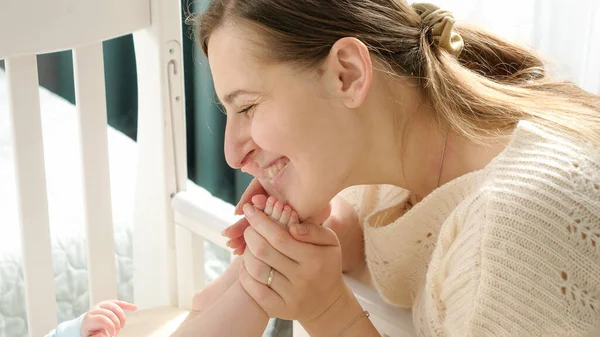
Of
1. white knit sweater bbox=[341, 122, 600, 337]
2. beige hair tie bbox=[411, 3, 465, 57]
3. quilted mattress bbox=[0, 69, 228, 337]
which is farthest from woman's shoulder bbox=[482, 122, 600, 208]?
quilted mattress bbox=[0, 69, 228, 337]

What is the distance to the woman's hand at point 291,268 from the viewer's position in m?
0.92

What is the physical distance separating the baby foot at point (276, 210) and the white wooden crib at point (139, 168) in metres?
0.16

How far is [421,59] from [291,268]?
28cm

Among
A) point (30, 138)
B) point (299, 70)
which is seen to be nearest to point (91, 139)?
point (30, 138)

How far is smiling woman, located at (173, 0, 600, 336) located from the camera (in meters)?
0.78

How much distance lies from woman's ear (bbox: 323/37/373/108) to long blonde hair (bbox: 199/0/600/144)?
15 millimetres

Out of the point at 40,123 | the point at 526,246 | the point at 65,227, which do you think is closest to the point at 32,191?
the point at 40,123

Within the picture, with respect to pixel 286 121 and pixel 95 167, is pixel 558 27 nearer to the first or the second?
pixel 286 121

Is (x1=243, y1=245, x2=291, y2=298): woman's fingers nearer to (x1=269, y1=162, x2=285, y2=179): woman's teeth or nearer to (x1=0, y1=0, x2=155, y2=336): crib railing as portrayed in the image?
(x1=269, y1=162, x2=285, y2=179): woman's teeth

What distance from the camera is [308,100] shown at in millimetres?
860

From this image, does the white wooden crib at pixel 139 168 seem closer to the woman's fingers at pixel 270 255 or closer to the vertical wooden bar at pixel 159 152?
the vertical wooden bar at pixel 159 152

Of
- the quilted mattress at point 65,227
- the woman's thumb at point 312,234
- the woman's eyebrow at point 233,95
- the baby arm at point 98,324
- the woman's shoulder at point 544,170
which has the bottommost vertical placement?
the quilted mattress at point 65,227

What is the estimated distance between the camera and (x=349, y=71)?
2.83ft

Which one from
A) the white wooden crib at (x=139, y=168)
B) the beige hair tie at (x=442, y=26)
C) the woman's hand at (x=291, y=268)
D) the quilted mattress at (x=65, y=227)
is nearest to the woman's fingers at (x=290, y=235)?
the woman's hand at (x=291, y=268)
